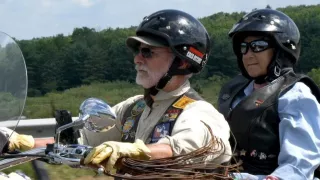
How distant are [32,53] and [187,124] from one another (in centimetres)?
1177

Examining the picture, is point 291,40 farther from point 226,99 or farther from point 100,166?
point 100,166

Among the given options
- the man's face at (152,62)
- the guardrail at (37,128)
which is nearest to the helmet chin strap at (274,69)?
the man's face at (152,62)

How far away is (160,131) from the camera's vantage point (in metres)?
3.48

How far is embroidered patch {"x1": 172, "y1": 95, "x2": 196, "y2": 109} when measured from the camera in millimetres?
3537

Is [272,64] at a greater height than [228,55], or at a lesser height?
greater

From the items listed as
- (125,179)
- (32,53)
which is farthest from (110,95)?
(125,179)

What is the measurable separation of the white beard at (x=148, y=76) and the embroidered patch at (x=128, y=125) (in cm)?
31

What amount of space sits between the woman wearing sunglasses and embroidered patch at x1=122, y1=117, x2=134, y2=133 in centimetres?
71

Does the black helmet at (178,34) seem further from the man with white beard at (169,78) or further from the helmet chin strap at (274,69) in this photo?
the helmet chin strap at (274,69)

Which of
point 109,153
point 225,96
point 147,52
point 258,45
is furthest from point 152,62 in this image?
point 225,96

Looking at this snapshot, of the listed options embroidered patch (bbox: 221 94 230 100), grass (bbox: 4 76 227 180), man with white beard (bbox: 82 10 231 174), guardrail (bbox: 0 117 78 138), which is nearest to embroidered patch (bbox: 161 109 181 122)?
man with white beard (bbox: 82 10 231 174)

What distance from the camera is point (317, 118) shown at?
390cm

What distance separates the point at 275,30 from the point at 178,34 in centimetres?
112

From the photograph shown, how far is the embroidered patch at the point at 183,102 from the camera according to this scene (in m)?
3.54
